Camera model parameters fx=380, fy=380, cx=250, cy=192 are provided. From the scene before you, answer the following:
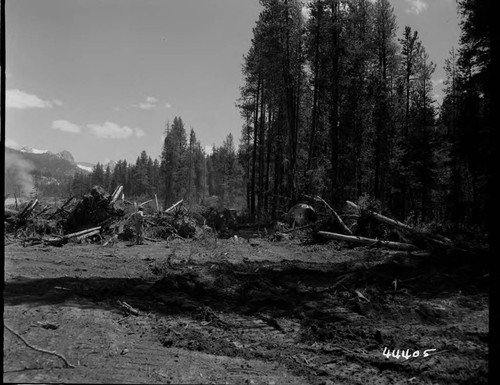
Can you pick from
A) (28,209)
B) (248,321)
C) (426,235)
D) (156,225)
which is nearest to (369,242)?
(426,235)

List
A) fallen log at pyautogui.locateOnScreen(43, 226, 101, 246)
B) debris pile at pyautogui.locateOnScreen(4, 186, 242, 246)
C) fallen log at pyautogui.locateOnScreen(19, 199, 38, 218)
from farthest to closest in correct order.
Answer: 1. fallen log at pyautogui.locateOnScreen(19, 199, 38, 218)
2. debris pile at pyautogui.locateOnScreen(4, 186, 242, 246)
3. fallen log at pyautogui.locateOnScreen(43, 226, 101, 246)

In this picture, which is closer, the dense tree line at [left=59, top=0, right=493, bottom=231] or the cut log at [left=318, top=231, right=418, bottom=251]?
the cut log at [left=318, top=231, right=418, bottom=251]

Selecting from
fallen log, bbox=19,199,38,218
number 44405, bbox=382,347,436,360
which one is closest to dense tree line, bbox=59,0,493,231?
fallen log, bbox=19,199,38,218

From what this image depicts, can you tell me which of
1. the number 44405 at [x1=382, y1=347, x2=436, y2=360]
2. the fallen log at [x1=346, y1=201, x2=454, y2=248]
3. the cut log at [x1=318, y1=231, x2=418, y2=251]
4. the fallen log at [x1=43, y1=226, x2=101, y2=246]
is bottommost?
the number 44405 at [x1=382, y1=347, x2=436, y2=360]

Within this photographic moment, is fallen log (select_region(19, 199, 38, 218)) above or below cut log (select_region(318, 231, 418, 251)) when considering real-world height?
above

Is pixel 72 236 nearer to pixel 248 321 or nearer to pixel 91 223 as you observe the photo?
pixel 91 223

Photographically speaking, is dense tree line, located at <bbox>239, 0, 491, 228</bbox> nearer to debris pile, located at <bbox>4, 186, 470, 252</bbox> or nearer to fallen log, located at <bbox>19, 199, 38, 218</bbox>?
debris pile, located at <bbox>4, 186, 470, 252</bbox>

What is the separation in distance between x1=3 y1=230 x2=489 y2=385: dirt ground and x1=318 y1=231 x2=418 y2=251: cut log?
1.07 meters

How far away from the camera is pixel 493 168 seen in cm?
209

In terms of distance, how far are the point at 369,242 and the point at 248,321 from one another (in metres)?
7.30

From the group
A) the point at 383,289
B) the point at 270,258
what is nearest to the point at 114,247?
the point at 270,258

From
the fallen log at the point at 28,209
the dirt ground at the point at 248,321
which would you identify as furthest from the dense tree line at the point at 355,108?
the dirt ground at the point at 248,321

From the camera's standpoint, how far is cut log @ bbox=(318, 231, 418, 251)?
11.4 m

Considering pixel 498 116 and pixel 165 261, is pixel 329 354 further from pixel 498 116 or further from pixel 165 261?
pixel 165 261
